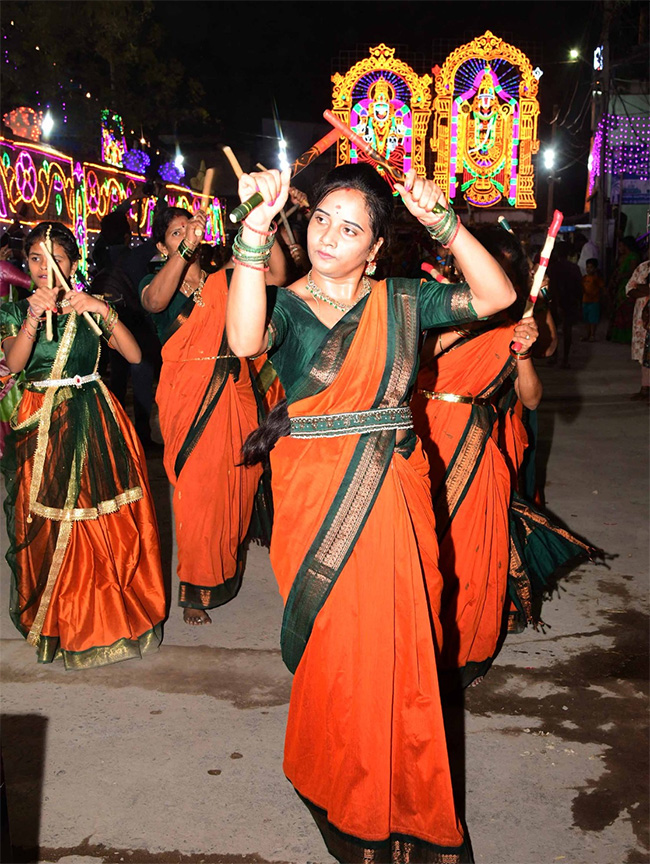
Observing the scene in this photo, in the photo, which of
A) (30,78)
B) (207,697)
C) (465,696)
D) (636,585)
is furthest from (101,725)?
(30,78)

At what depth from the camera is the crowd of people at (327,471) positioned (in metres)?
2.29

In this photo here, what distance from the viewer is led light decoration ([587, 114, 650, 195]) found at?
70.0 ft

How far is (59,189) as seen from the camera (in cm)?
1065

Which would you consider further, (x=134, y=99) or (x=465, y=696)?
(x=134, y=99)

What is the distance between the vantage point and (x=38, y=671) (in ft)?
12.0

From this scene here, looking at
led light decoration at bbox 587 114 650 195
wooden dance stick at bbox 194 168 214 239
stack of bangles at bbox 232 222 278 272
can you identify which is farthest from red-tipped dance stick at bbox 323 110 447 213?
led light decoration at bbox 587 114 650 195

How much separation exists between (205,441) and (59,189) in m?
7.51

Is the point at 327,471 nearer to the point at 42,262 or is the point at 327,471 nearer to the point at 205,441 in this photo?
the point at 42,262

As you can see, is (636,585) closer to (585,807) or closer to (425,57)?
(585,807)

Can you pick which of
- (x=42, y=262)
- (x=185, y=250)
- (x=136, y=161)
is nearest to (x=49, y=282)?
(x=42, y=262)

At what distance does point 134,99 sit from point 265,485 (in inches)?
524

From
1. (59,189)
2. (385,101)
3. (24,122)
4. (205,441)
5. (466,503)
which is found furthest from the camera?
(385,101)

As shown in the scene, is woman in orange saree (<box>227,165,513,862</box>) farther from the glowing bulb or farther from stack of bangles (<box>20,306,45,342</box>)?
the glowing bulb

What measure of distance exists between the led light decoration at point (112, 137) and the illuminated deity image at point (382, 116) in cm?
602
